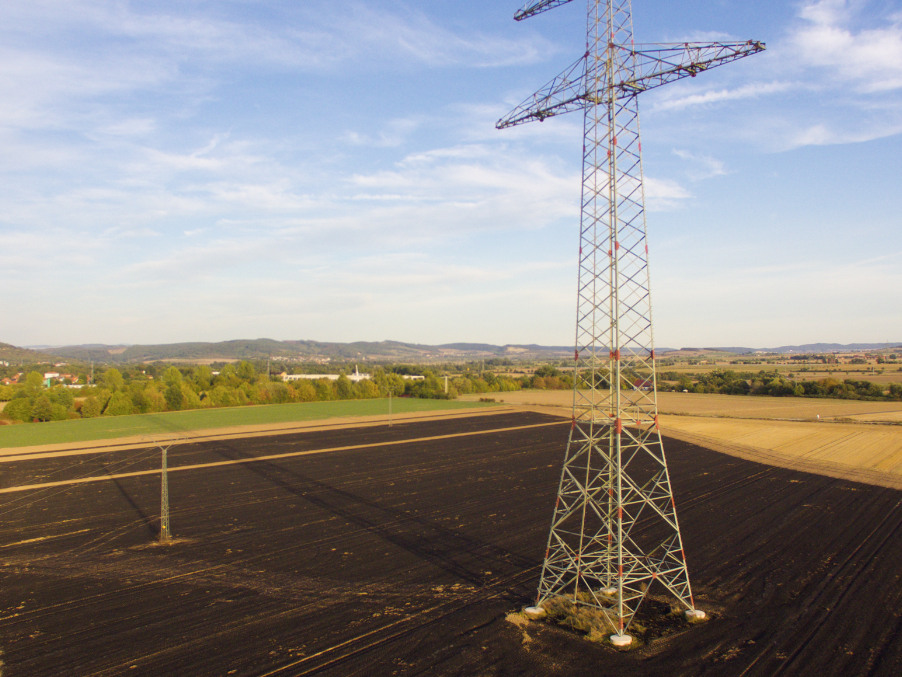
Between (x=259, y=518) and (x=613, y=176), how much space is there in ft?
66.5

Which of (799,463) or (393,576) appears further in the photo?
(799,463)

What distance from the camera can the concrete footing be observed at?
12477 mm

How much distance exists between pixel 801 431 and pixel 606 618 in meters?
44.7

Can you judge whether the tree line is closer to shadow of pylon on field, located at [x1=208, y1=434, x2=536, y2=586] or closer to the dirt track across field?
the dirt track across field

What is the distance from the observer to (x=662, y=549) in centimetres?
1914

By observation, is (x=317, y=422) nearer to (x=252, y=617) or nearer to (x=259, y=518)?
(x=259, y=518)

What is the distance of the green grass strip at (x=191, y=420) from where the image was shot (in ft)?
165

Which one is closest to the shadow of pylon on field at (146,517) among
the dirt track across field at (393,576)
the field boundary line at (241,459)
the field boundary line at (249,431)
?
the dirt track across field at (393,576)

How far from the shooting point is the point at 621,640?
41.1ft

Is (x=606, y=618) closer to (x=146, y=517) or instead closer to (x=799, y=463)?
(x=146, y=517)

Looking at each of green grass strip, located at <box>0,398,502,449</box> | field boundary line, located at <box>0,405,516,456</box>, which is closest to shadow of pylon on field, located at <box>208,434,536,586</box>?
field boundary line, located at <box>0,405,516,456</box>

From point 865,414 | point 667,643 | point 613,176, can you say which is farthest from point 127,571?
point 865,414

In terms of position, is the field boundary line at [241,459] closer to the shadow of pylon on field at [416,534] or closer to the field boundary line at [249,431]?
the field boundary line at [249,431]

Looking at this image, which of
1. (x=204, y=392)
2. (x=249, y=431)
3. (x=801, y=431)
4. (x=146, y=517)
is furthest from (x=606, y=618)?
(x=204, y=392)
